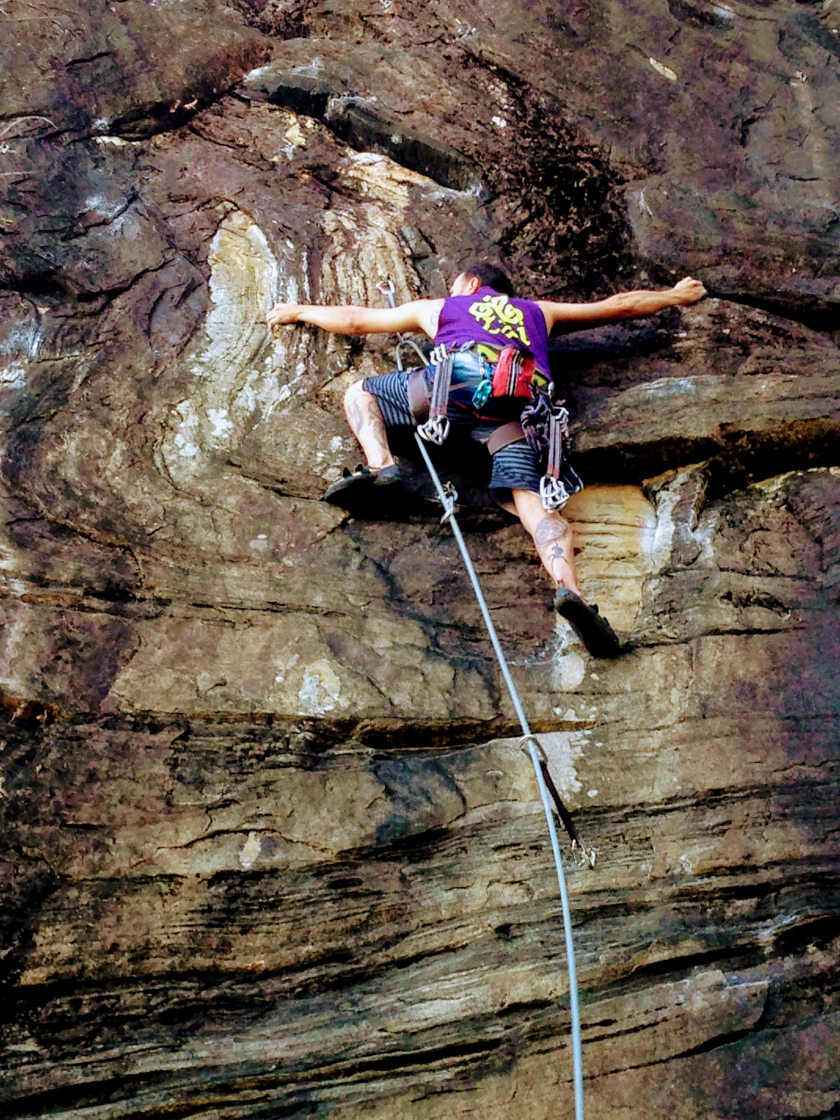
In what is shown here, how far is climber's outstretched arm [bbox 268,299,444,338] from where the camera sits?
Result: 5.09m

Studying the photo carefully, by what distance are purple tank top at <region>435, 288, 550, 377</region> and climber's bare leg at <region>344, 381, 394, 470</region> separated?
1.67ft

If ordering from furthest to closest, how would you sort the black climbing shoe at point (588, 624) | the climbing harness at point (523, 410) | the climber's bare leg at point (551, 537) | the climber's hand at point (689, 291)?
1. the climber's hand at point (689, 291)
2. the climbing harness at point (523, 410)
3. the climber's bare leg at point (551, 537)
4. the black climbing shoe at point (588, 624)

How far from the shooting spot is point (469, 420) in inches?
191

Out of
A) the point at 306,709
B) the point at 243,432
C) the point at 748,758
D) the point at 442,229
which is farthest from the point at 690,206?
the point at 306,709

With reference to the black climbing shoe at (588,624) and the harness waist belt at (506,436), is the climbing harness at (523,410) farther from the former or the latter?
the black climbing shoe at (588,624)

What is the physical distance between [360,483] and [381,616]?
694mm

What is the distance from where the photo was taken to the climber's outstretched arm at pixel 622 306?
17.3 feet

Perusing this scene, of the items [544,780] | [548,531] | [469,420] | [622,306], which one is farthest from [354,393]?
[544,780]

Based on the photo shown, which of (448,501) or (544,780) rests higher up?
(448,501)

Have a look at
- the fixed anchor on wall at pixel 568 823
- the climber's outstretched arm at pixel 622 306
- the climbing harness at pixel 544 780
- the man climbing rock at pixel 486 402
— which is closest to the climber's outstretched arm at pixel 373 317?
the man climbing rock at pixel 486 402

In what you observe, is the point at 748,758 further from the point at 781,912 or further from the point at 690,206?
the point at 690,206

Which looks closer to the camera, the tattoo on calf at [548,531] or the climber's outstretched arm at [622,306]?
the tattoo on calf at [548,531]

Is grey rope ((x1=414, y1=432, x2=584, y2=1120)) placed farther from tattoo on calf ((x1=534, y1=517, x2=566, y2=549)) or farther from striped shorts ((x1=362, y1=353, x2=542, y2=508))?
tattoo on calf ((x1=534, y1=517, x2=566, y2=549))

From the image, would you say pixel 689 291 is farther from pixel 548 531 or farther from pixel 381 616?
Result: pixel 381 616
